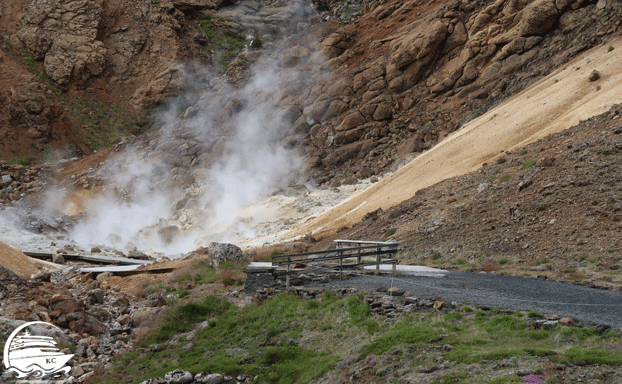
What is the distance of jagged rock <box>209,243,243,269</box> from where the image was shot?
57.9 feet

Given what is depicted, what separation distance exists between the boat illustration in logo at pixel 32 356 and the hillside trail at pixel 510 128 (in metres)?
15.4

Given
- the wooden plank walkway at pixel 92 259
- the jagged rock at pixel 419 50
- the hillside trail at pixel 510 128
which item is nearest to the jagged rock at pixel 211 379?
the hillside trail at pixel 510 128

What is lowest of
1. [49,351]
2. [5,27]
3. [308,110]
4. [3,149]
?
[49,351]

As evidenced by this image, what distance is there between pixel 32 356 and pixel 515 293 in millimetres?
9708

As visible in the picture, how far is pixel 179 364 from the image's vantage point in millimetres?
8766

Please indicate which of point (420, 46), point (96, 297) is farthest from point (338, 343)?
point (420, 46)

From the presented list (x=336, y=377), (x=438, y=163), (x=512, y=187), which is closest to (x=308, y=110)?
(x=438, y=163)

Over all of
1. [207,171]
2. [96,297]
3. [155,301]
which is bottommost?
[155,301]

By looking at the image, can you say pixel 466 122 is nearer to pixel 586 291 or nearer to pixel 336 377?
pixel 586 291

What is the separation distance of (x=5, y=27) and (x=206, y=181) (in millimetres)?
35343

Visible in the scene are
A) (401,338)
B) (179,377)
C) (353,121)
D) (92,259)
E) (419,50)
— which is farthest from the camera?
(419,50)

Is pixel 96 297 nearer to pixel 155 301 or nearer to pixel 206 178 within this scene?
pixel 155 301

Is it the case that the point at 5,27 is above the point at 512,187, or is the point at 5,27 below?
above

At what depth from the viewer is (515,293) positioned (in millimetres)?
9719
